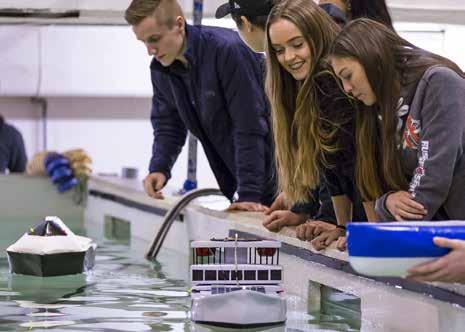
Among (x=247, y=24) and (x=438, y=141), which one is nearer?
(x=438, y=141)

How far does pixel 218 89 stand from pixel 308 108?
48.5 inches

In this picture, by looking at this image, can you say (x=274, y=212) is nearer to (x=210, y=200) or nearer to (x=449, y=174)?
(x=449, y=174)

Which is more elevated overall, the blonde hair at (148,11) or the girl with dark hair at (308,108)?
the blonde hair at (148,11)

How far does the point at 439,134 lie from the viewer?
307 cm

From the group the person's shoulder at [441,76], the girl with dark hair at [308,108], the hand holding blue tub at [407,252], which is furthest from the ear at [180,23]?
the hand holding blue tub at [407,252]

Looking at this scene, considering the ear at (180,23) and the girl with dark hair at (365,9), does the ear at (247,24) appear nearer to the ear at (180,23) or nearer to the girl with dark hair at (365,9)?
the girl with dark hair at (365,9)

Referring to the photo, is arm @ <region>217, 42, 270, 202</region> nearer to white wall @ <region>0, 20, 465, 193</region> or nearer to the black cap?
the black cap

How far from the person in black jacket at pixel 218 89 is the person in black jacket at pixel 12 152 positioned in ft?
13.4

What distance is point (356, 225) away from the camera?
243 centimetres

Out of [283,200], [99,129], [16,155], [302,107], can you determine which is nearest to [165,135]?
[283,200]

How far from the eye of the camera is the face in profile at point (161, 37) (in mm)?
4641

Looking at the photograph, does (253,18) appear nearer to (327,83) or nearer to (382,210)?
(327,83)

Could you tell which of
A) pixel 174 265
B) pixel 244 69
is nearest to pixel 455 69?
pixel 244 69

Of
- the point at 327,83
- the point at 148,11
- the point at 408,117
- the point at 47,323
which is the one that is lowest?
the point at 47,323
